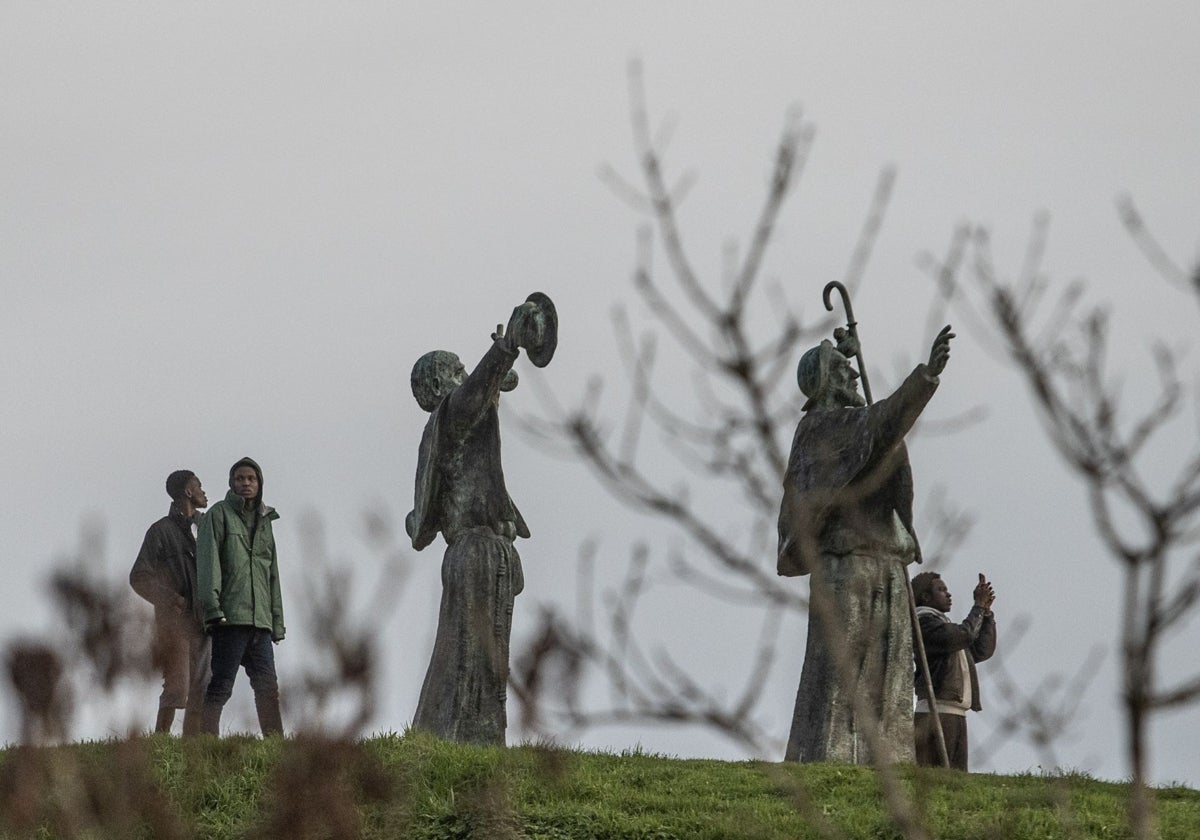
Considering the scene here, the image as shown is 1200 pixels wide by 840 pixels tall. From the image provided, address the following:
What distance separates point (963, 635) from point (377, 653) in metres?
8.66

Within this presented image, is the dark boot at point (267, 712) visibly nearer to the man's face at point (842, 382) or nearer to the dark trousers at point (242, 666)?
the dark trousers at point (242, 666)

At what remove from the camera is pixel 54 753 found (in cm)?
588

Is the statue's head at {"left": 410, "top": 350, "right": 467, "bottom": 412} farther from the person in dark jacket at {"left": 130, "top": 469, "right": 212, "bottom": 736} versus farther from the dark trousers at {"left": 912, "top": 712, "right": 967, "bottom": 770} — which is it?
the dark trousers at {"left": 912, "top": 712, "right": 967, "bottom": 770}

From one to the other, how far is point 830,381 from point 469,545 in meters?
2.33

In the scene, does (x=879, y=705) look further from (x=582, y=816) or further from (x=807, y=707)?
(x=582, y=816)

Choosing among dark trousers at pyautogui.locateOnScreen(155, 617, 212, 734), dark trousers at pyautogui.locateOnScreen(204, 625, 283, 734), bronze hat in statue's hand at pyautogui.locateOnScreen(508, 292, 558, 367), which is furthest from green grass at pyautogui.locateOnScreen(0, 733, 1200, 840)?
bronze hat in statue's hand at pyautogui.locateOnScreen(508, 292, 558, 367)

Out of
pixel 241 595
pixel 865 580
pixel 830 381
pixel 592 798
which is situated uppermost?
pixel 830 381

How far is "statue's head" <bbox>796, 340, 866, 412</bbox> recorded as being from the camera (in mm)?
13539

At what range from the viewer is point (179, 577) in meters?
13.3

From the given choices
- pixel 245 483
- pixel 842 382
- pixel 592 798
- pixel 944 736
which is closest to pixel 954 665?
pixel 944 736

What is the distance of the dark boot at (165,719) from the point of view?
43.7ft

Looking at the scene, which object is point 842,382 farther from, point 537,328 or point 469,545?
point 469,545

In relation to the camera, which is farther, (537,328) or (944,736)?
(944,736)

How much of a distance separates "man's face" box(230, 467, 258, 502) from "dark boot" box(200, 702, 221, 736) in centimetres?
120
